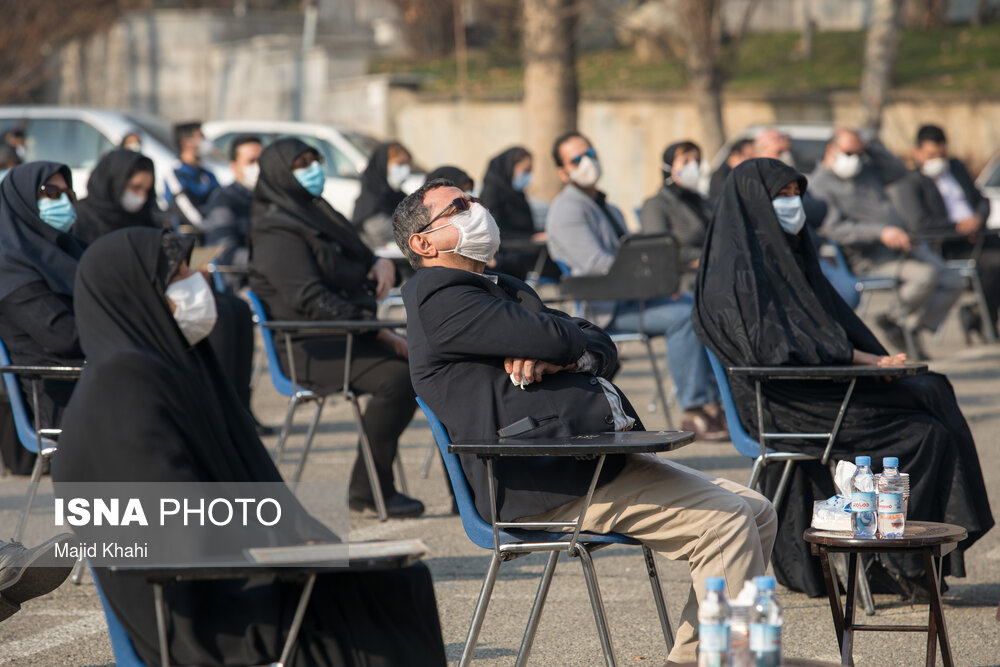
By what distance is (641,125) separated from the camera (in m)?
24.1

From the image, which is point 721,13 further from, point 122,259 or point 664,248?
point 122,259

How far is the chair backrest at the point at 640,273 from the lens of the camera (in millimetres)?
8109

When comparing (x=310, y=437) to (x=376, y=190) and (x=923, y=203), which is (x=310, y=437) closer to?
(x=376, y=190)

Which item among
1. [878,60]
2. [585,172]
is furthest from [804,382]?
[878,60]

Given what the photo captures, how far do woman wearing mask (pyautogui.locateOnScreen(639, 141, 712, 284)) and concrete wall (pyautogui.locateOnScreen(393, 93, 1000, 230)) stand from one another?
1351cm

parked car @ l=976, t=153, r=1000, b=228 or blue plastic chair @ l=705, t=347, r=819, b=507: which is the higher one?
parked car @ l=976, t=153, r=1000, b=228

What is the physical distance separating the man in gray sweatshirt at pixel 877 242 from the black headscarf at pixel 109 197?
5.02 metres

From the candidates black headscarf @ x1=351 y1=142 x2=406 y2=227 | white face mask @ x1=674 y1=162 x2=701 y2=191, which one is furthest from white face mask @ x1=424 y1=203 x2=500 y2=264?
black headscarf @ x1=351 y1=142 x2=406 y2=227

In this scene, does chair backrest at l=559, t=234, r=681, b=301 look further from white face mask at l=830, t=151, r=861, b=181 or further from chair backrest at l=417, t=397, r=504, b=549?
chair backrest at l=417, t=397, r=504, b=549

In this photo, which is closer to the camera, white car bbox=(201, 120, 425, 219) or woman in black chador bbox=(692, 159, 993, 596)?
woman in black chador bbox=(692, 159, 993, 596)

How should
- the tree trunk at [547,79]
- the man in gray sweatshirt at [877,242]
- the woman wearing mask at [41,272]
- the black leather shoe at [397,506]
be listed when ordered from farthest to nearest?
the tree trunk at [547,79] → the man in gray sweatshirt at [877,242] → the black leather shoe at [397,506] → the woman wearing mask at [41,272]

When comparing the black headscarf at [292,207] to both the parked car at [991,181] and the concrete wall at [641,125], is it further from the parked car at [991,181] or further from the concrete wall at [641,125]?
the concrete wall at [641,125]

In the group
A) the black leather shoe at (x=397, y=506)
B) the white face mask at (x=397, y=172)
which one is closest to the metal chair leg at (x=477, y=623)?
the black leather shoe at (x=397, y=506)

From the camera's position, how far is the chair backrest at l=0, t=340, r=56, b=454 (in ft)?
18.3
